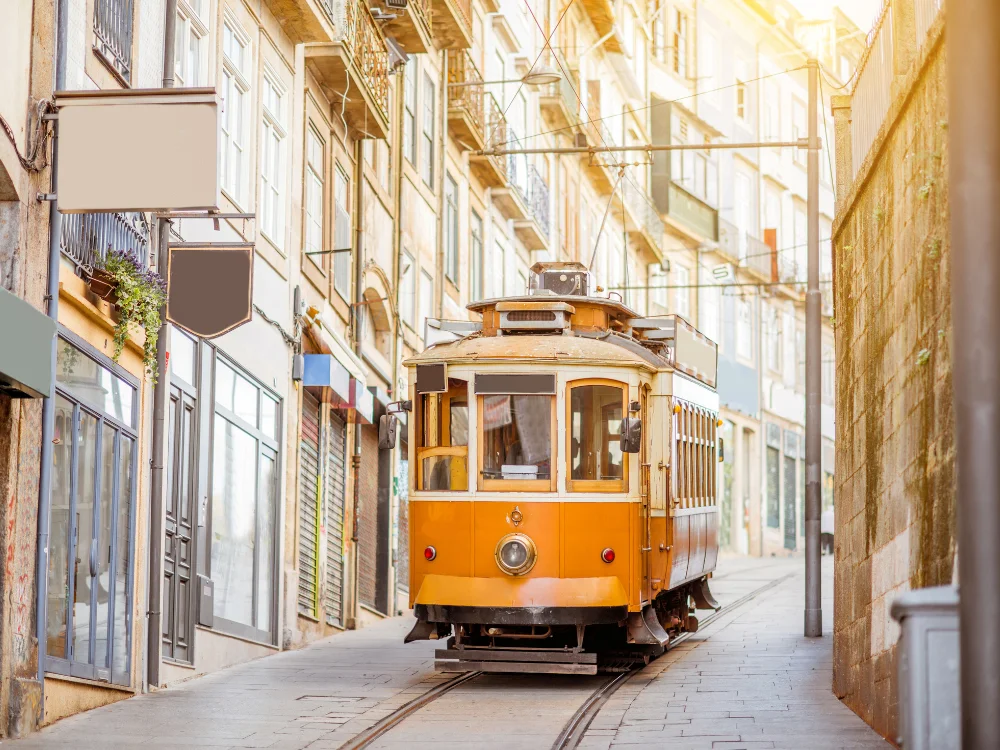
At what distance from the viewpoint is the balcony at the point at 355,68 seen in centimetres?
2094

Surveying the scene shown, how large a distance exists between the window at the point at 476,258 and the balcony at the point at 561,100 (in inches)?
201

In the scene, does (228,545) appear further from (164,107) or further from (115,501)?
(164,107)

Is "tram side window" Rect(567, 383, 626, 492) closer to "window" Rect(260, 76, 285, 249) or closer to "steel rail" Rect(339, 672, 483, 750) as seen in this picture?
"steel rail" Rect(339, 672, 483, 750)

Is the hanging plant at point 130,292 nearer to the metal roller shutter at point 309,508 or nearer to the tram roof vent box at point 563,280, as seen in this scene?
the tram roof vent box at point 563,280

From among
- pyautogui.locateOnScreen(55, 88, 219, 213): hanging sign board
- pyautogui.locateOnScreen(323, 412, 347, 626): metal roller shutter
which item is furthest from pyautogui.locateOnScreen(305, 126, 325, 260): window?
pyautogui.locateOnScreen(55, 88, 219, 213): hanging sign board

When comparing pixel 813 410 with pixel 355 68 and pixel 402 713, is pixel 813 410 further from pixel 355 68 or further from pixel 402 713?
pixel 402 713

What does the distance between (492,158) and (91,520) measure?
1893 cm

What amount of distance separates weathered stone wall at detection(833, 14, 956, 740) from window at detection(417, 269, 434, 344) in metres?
13.9

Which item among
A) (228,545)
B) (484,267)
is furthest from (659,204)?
(228,545)

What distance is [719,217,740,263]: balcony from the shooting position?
51.1 metres

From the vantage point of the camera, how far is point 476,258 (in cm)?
3231

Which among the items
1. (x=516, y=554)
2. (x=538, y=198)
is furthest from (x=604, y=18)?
(x=516, y=554)

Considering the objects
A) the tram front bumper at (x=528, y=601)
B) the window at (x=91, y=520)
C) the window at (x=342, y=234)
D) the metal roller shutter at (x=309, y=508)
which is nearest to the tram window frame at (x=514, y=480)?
the tram front bumper at (x=528, y=601)

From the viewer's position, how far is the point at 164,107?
12.0 metres
